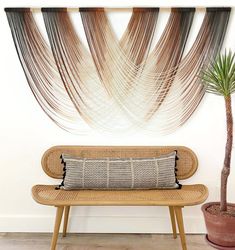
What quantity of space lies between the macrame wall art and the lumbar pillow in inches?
13.4

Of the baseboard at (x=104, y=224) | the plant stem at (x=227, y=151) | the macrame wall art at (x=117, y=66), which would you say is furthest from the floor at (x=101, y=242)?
the macrame wall art at (x=117, y=66)

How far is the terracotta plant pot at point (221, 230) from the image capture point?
241 cm

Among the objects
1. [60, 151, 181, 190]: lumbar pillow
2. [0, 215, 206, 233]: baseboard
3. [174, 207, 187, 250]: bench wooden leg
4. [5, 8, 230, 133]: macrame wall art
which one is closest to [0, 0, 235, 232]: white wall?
[0, 215, 206, 233]: baseboard

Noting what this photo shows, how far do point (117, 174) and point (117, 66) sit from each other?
90 centimetres

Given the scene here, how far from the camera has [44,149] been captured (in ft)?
9.48

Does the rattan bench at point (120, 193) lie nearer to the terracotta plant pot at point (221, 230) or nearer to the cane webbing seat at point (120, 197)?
the cane webbing seat at point (120, 197)

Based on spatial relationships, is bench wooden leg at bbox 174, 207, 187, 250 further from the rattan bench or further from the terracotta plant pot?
the terracotta plant pot

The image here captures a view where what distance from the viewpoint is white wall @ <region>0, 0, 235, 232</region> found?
2.85 metres

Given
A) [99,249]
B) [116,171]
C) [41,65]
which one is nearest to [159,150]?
[116,171]

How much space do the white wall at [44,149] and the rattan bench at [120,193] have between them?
85 mm

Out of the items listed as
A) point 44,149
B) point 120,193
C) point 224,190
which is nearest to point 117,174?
point 120,193

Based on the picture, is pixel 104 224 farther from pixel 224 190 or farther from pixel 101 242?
pixel 224 190

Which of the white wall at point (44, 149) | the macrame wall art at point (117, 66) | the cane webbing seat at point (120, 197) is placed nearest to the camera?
the cane webbing seat at point (120, 197)

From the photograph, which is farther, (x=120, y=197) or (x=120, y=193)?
(x=120, y=193)
